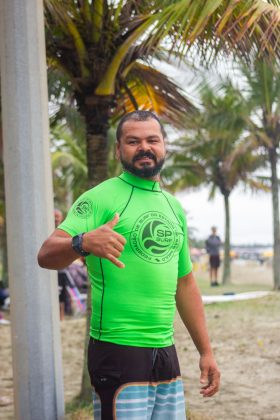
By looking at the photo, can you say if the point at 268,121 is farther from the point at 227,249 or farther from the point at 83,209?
the point at 83,209

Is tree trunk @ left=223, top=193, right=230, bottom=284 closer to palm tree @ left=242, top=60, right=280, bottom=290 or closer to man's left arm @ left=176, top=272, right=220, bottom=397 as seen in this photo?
palm tree @ left=242, top=60, right=280, bottom=290

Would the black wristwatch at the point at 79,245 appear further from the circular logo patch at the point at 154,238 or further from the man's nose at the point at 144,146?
the man's nose at the point at 144,146

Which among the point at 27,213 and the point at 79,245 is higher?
the point at 27,213

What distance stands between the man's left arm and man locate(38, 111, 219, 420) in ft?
0.64

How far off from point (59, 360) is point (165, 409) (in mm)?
1796

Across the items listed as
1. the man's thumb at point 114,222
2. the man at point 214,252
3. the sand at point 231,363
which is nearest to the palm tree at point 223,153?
the man at point 214,252

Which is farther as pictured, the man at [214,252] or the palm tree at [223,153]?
the man at [214,252]

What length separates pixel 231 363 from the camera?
25.1 ft

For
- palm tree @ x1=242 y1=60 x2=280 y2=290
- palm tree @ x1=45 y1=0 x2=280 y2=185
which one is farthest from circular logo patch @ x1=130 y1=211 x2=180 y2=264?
palm tree @ x1=242 y1=60 x2=280 y2=290

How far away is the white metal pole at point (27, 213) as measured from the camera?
4125mm

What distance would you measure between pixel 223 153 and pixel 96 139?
1775 centimetres

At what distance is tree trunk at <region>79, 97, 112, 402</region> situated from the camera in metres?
5.95

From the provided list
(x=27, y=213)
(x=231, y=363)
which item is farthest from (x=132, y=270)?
(x=231, y=363)

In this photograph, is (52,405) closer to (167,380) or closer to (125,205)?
(167,380)
